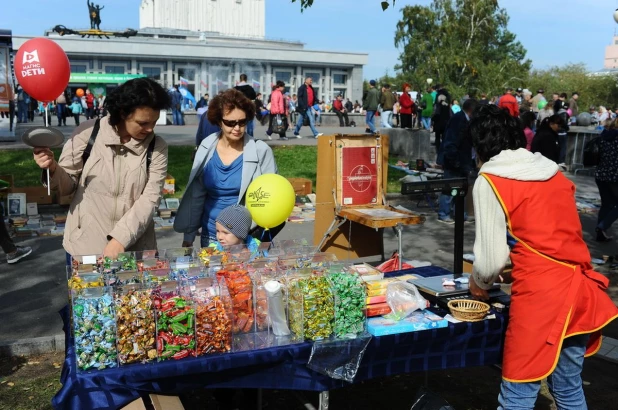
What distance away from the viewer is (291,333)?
9.02 ft

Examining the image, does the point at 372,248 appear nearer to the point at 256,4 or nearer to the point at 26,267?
the point at 26,267

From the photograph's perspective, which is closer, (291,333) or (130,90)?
(291,333)

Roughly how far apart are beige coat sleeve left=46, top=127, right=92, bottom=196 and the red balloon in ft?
2.01

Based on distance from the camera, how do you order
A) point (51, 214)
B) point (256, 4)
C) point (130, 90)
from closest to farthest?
point (130, 90) → point (51, 214) → point (256, 4)

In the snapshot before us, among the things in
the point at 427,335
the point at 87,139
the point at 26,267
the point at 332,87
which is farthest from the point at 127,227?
the point at 332,87

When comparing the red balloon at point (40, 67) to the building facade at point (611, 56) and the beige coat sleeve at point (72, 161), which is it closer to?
the beige coat sleeve at point (72, 161)

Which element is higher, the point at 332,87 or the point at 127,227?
the point at 332,87

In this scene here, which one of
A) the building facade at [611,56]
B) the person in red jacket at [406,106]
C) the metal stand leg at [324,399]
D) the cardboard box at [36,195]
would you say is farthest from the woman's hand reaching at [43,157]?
the building facade at [611,56]

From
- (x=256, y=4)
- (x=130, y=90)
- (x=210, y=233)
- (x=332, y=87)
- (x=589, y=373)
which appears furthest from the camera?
(x=256, y=4)

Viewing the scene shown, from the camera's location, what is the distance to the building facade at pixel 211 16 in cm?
6159

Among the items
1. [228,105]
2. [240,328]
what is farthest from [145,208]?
[240,328]

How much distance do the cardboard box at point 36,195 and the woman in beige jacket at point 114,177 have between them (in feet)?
23.2

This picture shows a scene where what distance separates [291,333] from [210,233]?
1.67 meters

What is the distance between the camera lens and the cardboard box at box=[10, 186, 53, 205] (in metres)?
9.95
